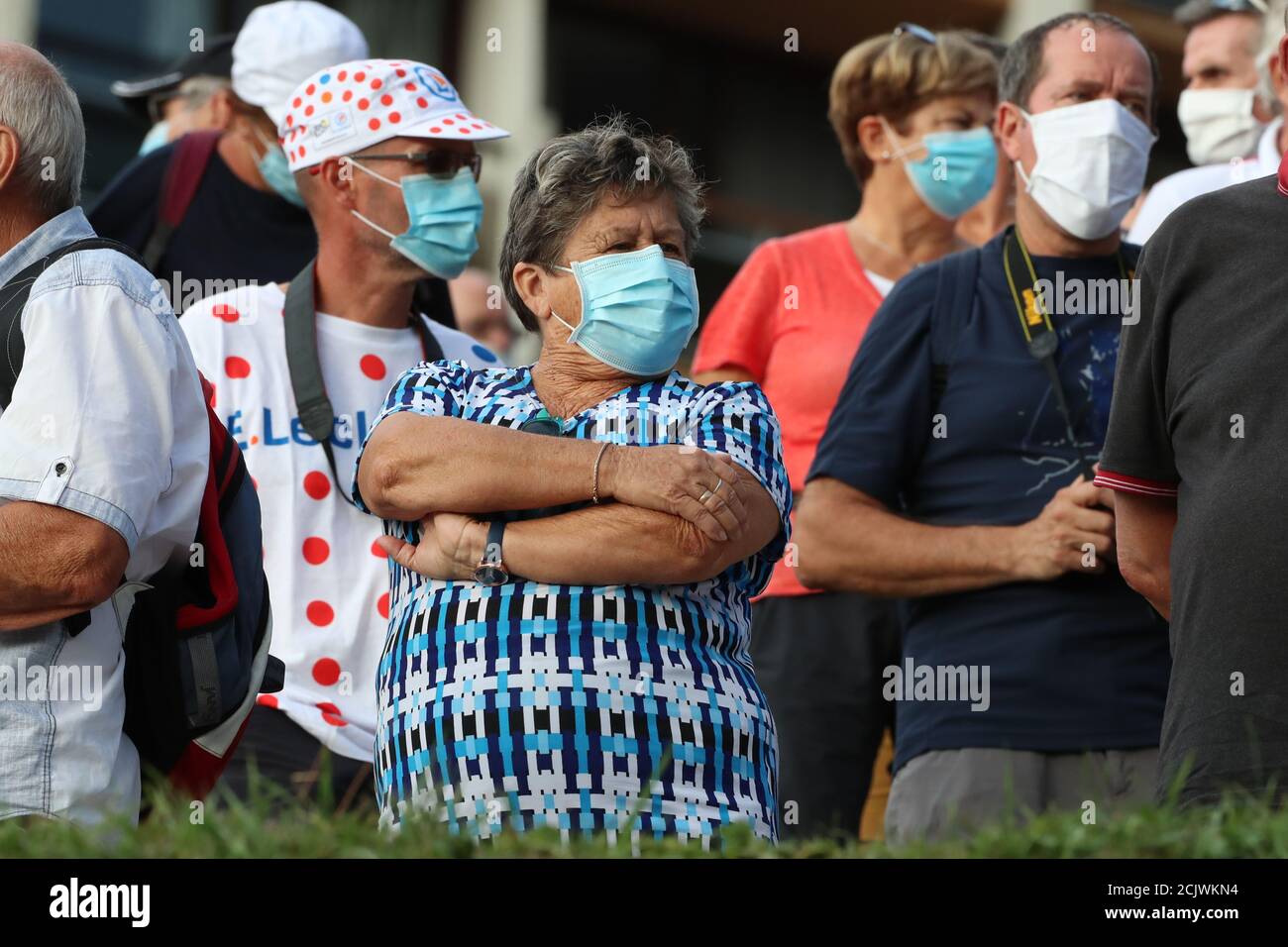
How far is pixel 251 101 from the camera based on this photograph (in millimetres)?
7219

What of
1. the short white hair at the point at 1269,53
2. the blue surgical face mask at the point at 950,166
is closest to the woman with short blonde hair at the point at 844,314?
the blue surgical face mask at the point at 950,166

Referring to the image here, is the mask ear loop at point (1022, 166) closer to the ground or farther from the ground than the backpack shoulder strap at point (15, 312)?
farther from the ground

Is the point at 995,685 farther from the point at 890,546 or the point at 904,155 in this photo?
the point at 904,155

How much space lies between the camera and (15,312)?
13.9ft

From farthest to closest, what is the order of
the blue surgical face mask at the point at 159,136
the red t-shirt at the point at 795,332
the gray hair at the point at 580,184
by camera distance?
the blue surgical face mask at the point at 159,136 < the red t-shirt at the point at 795,332 < the gray hair at the point at 580,184

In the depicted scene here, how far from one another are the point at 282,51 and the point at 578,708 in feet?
12.1

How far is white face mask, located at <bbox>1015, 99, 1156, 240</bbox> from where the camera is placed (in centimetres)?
596

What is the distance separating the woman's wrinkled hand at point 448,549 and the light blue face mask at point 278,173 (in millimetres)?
2659

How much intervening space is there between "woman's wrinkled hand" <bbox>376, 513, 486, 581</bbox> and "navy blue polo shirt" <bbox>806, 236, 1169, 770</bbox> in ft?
5.49

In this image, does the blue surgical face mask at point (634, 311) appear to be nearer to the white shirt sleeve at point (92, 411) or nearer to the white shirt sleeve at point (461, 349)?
the white shirt sleeve at point (92, 411)

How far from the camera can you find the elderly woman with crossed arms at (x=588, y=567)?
419 cm

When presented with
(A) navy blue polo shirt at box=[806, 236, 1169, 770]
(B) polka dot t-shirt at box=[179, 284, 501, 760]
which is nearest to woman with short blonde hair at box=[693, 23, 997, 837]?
(A) navy blue polo shirt at box=[806, 236, 1169, 770]

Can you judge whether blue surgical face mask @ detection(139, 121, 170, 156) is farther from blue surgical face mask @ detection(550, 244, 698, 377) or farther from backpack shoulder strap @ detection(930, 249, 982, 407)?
blue surgical face mask @ detection(550, 244, 698, 377)
